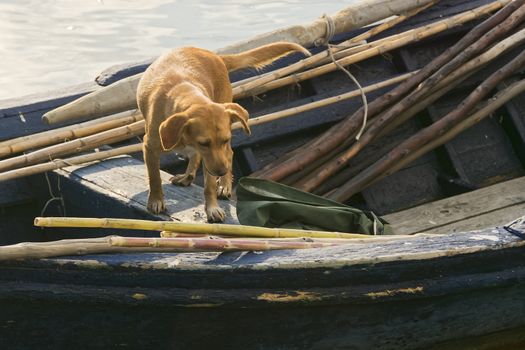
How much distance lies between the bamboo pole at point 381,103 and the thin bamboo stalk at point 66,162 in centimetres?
92

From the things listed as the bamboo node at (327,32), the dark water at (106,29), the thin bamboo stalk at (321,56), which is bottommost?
the dark water at (106,29)

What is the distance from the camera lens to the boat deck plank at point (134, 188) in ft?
14.7

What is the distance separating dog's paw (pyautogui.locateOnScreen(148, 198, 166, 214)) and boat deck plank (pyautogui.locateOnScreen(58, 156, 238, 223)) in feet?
0.09

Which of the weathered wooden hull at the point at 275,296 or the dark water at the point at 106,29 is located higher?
the weathered wooden hull at the point at 275,296

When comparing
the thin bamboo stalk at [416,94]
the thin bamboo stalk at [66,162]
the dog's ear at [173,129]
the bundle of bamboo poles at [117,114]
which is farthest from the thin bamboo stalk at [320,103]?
the dog's ear at [173,129]

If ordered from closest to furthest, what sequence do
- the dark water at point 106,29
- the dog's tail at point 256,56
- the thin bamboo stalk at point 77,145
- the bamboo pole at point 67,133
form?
the thin bamboo stalk at point 77,145 < the bamboo pole at point 67,133 < the dog's tail at point 256,56 < the dark water at point 106,29

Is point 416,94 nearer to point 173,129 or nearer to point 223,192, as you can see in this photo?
point 223,192

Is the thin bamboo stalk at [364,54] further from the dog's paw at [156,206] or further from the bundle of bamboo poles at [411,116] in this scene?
the dog's paw at [156,206]

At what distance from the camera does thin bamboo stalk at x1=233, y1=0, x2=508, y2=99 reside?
6016 mm

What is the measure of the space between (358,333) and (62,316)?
107 centimetres

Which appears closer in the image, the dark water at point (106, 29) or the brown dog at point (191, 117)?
the brown dog at point (191, 117)

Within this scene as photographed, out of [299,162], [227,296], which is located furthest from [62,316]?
[299,162]

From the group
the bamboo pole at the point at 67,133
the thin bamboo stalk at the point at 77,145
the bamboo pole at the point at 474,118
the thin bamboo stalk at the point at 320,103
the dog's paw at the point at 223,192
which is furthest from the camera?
the bamboo pole at the point at 474,118

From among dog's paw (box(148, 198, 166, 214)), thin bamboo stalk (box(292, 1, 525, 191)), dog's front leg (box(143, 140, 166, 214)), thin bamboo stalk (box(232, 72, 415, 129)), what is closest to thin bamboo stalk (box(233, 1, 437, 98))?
thin bamboo stalk (box(232, 72, 415, 129))
